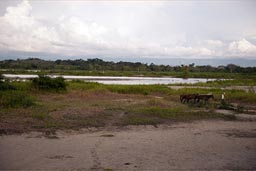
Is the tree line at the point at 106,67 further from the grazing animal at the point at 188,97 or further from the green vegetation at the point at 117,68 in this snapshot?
the grazing animal at the point at 188,97

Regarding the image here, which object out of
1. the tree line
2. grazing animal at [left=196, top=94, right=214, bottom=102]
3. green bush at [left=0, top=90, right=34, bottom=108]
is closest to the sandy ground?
green bush at [left=0, top=90, right=34, bottom=108]

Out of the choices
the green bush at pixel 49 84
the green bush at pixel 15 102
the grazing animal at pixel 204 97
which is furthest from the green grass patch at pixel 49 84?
the grazing animal at pixel 204 97

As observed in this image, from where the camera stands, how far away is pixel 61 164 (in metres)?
8.09

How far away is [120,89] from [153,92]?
3.43 meters

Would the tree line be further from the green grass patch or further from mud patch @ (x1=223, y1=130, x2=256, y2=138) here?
mud patch @ (x1=223, y1=130, x2=256, y2=138)

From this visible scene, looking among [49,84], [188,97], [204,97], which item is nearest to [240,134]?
[204,97]

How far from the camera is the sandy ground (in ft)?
26.8

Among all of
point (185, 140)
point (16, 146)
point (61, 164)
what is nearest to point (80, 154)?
point (61, 164)

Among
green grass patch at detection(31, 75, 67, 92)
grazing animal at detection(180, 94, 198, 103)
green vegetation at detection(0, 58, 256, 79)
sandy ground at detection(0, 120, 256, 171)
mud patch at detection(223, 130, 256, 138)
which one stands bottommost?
mud patch at detection(223, 130, 256, 138)

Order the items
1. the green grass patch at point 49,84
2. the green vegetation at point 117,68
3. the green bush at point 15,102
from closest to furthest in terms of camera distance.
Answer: the green bush at point 15,102 < the green grass patch at point 49,84 < the green vegetation at point 117,68

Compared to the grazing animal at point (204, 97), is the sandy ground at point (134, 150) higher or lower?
lower

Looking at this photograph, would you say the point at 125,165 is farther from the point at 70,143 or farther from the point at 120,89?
the point at 120,89

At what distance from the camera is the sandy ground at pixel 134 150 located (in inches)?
322

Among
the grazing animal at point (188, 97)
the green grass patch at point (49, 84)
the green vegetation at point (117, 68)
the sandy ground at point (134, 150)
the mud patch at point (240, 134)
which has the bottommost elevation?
the mud patch at point (240, 134)
